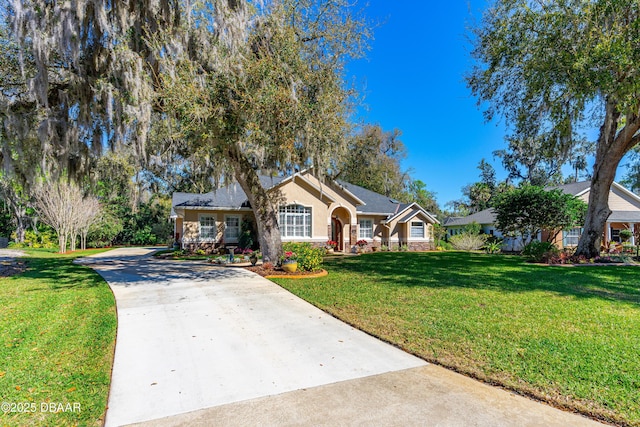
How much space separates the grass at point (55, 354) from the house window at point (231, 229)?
429 inches

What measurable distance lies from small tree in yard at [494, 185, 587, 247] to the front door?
9328mm

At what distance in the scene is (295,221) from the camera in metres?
19.2

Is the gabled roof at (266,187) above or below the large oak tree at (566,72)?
below

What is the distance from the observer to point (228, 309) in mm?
6586

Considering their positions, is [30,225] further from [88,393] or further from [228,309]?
[88,393]

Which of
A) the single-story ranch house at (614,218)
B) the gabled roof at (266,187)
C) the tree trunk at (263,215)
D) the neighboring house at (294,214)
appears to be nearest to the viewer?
the tree trunk at (263,215)

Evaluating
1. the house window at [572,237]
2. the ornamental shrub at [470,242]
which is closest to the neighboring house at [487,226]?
the ornamental shrub at [470,242]

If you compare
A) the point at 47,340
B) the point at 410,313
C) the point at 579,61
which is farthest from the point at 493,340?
the point at 579,61

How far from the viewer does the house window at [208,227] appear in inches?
741

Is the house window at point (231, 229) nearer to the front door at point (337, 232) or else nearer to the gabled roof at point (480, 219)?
the front door at point (337, 232)

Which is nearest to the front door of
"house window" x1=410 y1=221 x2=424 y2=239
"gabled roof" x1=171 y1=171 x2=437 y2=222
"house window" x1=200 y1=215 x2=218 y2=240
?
"gabled roof" x1=171 y1=171 x2=437 y2=222

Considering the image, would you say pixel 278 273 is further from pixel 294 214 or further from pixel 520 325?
pixel 294 214

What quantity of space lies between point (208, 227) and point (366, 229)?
10278 millimetres

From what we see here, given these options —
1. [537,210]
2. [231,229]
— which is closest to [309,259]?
[231,229]
